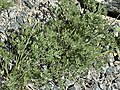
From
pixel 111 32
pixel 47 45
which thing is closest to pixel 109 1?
pixel 111 32

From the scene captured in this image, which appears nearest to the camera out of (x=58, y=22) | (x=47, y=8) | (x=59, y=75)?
(x=59, y=75)

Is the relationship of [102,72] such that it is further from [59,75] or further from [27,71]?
[27,71]

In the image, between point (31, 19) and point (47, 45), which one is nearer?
point (47, 45)

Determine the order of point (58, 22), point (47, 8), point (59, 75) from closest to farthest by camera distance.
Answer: point (59, 75)
point (58, 22)
point (47, 8)

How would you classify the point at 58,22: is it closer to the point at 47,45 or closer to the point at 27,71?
the point at 47,45

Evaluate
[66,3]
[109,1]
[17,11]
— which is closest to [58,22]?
[66,3]

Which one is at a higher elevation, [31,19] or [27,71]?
[31,19]

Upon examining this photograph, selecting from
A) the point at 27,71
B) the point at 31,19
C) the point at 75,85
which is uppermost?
the point at 31,19
